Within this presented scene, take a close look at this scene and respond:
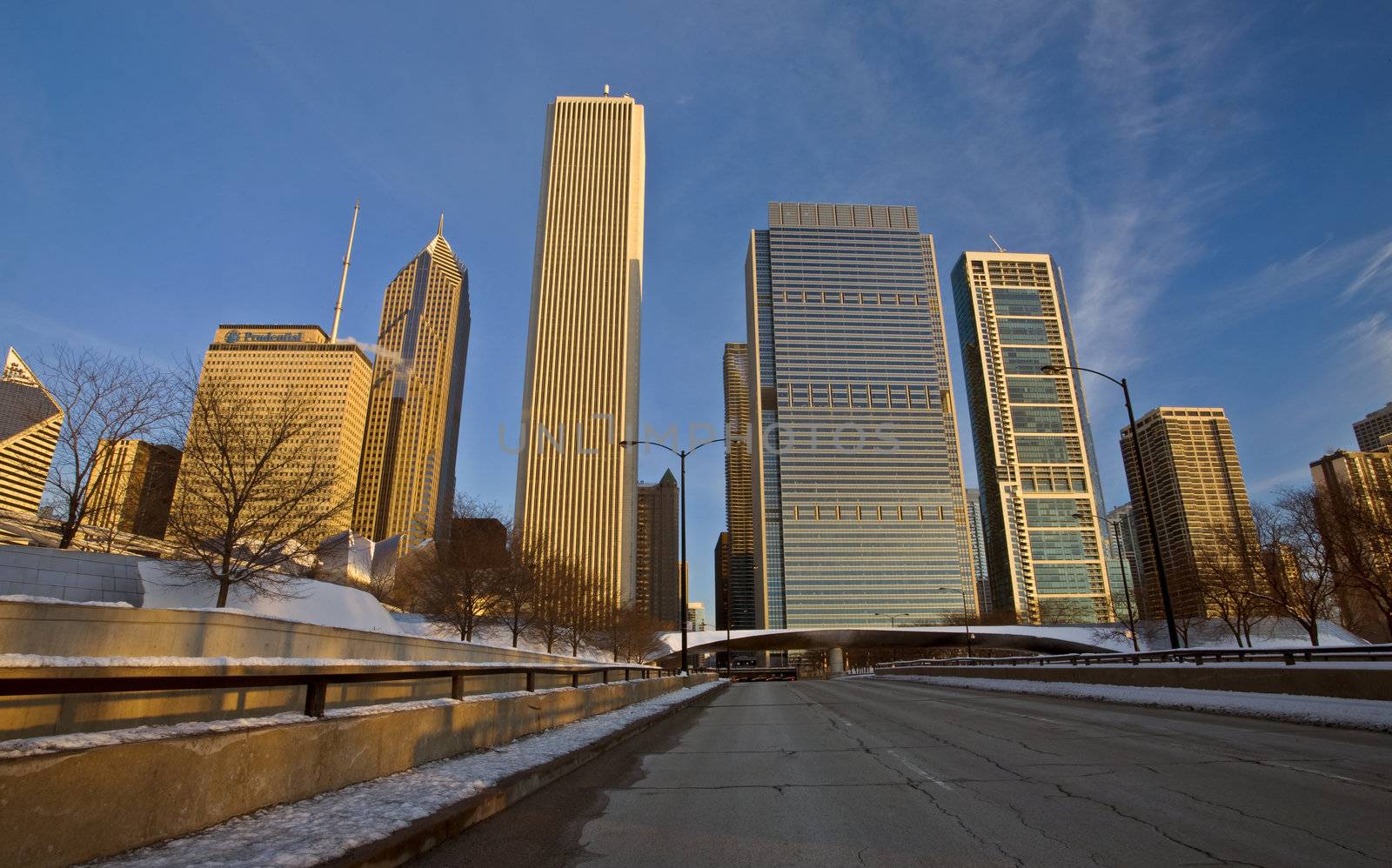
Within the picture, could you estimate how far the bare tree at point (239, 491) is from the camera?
30.0 metres

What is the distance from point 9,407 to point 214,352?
11038 centimetres

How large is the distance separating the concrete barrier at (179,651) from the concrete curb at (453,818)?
275cm

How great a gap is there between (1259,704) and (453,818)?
1692 centimetres

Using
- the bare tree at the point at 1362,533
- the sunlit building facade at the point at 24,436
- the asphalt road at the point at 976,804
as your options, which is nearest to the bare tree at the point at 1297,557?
the bare tree at the point at 1362,533

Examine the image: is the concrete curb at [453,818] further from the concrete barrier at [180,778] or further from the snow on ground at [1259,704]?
the snow on ground at [1259,704]

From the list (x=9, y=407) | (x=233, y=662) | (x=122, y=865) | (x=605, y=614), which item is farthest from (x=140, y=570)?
(x=605, y=614)

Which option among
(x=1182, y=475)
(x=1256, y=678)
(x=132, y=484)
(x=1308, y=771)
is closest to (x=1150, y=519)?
(x=1256, y=678)

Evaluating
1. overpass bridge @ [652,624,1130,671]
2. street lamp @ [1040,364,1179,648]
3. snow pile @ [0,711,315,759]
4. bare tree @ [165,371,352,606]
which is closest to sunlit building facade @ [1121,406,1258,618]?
overpass bridge @ [652,624,1130,671]

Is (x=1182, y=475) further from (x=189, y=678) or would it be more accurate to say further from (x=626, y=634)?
(x=189, y=678)

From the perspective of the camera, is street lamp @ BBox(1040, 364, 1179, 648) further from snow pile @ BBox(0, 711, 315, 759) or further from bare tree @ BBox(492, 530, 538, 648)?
bare tree @ BBox(492, 530, 538, 648)

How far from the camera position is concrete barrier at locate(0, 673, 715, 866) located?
12.4ft

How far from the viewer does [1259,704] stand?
1517cm

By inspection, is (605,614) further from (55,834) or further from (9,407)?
(55,834)

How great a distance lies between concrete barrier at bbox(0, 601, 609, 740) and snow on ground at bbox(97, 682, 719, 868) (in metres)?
2.07
